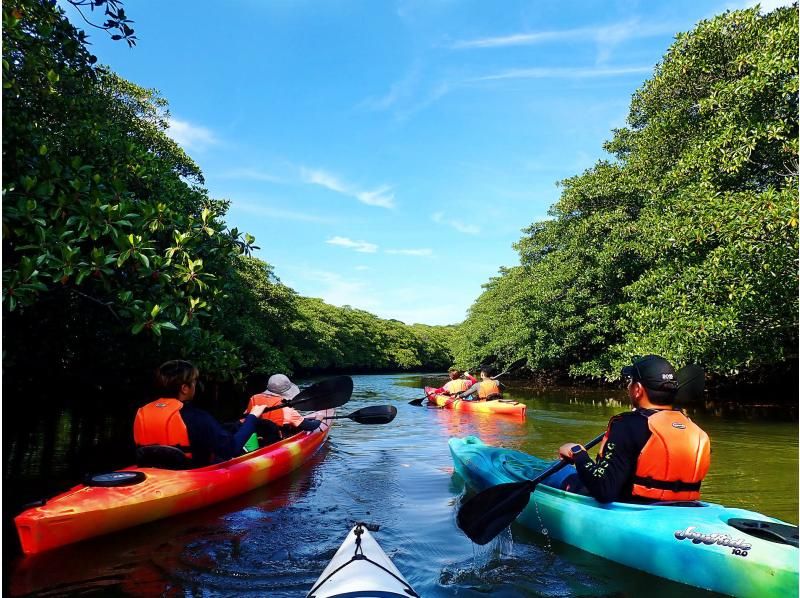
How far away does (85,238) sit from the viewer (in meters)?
5.14

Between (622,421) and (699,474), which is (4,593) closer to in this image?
(622,421)

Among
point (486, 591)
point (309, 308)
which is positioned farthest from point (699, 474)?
point (309, 308)

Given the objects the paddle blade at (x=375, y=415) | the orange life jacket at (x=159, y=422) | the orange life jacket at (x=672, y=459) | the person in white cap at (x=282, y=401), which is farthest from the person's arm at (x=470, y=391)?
the orange life jacket at (x=672, y=459)

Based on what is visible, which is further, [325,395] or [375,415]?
[375,415]

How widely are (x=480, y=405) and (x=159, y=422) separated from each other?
9650 mm

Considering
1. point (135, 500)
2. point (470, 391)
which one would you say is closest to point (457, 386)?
point (470, 391)

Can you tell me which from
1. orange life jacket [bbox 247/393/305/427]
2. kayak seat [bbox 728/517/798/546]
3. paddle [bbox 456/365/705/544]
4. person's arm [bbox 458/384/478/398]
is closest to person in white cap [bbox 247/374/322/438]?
orange life jacket [bbox 247/393/305/427]

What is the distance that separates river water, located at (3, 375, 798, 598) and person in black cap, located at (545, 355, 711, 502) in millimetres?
Result: 583

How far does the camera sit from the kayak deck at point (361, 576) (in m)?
2.60

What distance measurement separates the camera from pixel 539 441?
31.4 ft

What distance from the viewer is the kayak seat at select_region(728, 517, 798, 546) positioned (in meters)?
3.19

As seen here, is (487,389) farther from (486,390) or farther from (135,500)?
(135,500)

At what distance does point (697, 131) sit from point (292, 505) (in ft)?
39.2

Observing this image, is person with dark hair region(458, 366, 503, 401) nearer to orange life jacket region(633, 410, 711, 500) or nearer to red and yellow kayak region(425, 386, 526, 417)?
red and yellow kayak region(425, 386, 526, 417)
